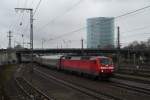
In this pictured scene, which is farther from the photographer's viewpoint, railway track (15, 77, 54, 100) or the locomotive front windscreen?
the locomotive front windscreen

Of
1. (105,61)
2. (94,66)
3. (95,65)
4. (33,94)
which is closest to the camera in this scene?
(33,94)

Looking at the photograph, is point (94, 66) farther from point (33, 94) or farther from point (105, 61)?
point (33, 94)

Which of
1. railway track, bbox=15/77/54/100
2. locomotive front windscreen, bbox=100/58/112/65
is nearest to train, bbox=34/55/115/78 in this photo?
locomotive front windscreen, bbox=100/58/112/65

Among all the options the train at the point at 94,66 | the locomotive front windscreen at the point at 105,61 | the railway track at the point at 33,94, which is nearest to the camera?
the railway track at the point at 33,94

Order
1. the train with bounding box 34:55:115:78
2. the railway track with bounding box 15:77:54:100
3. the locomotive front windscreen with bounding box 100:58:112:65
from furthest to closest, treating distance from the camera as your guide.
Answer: the locomotive front windscreen with bounding box 100:58:112:65 < the train with bounding box 34:55:115:78 < the railway track with bounding box 15:77:54:100

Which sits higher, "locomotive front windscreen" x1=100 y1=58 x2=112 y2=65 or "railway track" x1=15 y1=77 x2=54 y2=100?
"locomotive front windscreen" x1=100 y1=58 x2=112 y2=65

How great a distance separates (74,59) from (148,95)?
2570cm

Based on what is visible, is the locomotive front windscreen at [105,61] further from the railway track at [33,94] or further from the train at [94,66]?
A: the railway track at [33,94]

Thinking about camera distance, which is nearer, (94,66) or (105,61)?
(105,61)

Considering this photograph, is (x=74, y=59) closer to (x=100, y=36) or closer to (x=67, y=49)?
(x=100, y=36)

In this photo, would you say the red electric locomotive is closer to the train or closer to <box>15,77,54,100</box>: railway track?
the train

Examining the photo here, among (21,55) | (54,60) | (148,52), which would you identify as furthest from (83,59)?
(21,55)

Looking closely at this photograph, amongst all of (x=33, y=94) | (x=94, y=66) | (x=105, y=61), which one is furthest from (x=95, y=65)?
(x=33, y=94)

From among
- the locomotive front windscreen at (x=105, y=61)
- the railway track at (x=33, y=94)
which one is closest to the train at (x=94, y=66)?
the locomotive front windscreen at (x=105, y=61)
